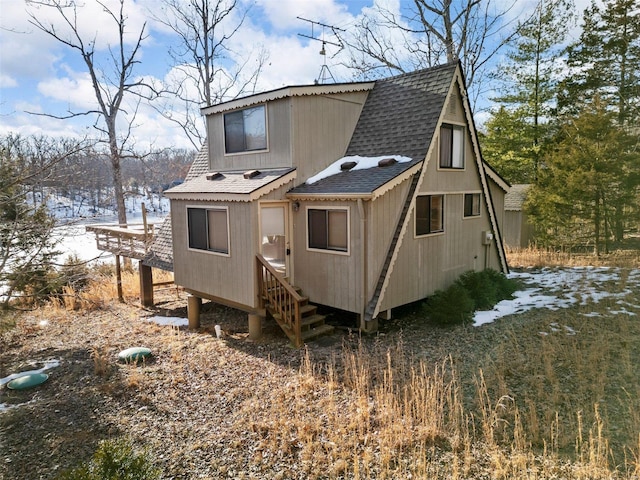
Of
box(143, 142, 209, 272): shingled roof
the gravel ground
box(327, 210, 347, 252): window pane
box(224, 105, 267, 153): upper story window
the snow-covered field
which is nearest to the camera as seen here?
the gravel ground

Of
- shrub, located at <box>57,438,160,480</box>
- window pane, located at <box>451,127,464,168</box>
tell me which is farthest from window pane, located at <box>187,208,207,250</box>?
shrub, located at <box>57,438,160,480</box>

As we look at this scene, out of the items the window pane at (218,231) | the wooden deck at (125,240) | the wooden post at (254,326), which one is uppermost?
the window pane at (218,231)

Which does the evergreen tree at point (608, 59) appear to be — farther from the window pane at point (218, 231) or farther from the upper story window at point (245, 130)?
the window pane at point (218, 231)

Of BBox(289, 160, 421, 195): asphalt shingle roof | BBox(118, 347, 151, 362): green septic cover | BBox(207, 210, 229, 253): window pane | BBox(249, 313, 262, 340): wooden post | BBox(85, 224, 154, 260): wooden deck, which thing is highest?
BBox(289, 160, 421, 195): asphalt shingle roof

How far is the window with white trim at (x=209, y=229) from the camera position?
894 centimetres

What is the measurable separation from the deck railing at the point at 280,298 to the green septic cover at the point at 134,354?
2444 millimetres

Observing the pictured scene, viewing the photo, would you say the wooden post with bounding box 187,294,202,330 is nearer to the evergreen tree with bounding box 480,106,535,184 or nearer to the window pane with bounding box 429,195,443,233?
the window pane with bounding box 429,195,443,233

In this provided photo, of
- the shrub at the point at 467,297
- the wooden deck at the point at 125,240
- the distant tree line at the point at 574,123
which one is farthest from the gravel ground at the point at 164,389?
the distant tree line at the point at 574,123

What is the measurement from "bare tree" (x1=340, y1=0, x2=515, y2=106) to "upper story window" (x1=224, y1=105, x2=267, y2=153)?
975 centimetres

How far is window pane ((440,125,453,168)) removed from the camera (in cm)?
952

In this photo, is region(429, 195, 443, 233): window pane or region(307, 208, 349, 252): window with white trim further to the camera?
region(429, 195, 443, 233): window pane

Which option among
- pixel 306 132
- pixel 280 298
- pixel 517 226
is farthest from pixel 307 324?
pixel 517 226

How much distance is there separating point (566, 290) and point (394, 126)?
6242 mm

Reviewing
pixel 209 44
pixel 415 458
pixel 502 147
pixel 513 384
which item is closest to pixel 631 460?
pixel 513 384
